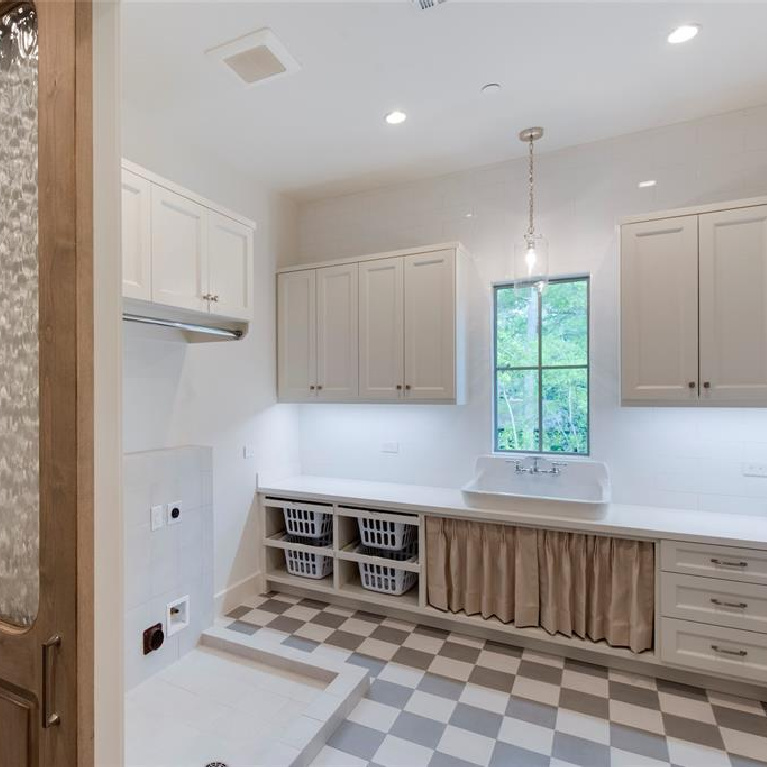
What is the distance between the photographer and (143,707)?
216 centimetres

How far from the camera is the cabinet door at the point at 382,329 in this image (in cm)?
321

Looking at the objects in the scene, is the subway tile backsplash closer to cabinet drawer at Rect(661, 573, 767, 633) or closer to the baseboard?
the baseboard

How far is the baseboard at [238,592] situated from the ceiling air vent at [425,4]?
3.28m

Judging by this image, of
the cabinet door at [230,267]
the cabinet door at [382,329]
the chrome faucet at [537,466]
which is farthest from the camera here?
the cabinet door at [382,329]

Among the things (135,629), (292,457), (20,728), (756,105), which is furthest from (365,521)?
(756,105)

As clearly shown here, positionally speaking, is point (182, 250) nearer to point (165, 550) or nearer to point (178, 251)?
point (178, 251)

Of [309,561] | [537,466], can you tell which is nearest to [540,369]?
[537,466]

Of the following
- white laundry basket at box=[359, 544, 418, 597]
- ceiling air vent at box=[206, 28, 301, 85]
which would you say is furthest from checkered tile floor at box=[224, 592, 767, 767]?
ceiling air vent at box=[206, 28, 301, 85]

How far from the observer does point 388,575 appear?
3076 millimetres

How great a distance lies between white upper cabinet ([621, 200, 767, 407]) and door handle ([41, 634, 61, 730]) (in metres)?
2.64

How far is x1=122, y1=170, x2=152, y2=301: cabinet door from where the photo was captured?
6.49ft

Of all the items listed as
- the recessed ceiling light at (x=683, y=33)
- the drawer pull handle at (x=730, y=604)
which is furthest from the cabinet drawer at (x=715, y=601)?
the recessed ceiling light at (x=683, y=33)

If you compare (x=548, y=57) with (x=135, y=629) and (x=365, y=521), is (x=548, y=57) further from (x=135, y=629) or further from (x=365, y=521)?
(x=135, y=629)

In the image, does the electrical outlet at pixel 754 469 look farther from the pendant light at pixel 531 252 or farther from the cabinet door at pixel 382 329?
the cabinet door at pixel 382 329
